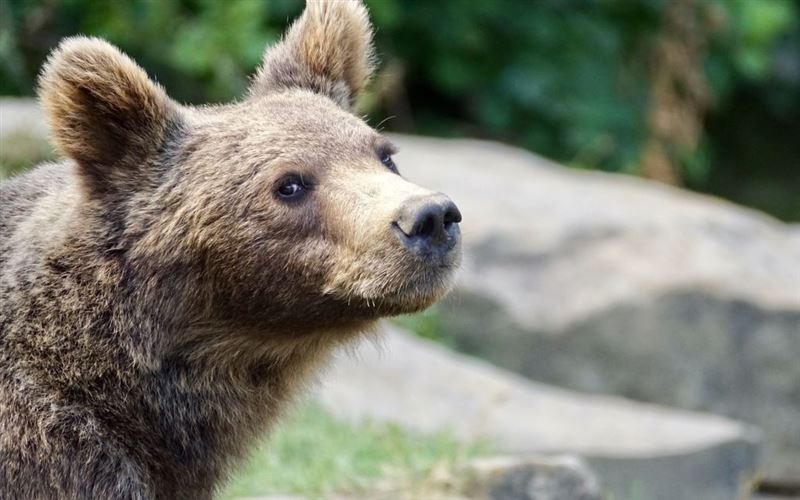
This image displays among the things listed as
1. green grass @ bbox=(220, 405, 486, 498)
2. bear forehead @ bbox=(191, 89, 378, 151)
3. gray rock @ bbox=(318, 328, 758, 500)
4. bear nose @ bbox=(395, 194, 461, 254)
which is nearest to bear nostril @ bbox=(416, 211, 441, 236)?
bear nose @ bbox=(395, 194, 461, 254)

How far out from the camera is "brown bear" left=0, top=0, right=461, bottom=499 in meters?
4.34

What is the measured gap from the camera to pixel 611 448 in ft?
24.5

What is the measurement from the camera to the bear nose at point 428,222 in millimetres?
4168

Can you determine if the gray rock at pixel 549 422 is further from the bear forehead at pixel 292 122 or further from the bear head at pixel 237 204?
the bear head at pixel 237 204

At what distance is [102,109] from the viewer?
4539 millimetres

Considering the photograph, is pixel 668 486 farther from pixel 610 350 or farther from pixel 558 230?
pixel 558 230

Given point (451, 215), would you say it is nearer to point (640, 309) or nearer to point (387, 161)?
point (387, 161)

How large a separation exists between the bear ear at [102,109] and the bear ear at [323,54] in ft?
2.05

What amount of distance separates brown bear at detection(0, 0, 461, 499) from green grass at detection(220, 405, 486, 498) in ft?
4.01

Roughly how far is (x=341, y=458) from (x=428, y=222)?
2628 millimetres

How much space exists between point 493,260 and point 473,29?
13.8ft

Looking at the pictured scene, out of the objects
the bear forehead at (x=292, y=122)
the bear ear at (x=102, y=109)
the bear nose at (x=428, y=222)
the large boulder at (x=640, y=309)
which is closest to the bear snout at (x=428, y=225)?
the bear nose at (x=428, y=222)

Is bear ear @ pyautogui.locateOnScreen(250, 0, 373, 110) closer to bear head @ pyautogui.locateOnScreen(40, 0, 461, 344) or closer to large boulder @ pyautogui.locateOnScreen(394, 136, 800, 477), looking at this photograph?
bear head @ pyautogui.locateOnScreen(40, 0, 461, 344)

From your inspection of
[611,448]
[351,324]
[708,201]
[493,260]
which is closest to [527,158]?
[708,201]
